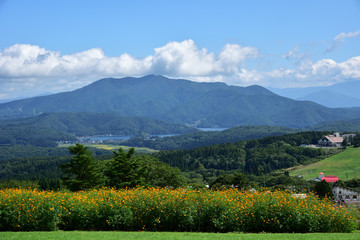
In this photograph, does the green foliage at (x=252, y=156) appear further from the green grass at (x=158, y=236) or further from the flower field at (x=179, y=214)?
the green grass at (x=158, y=236)

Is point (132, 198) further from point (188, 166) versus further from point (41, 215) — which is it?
point (188, 166)

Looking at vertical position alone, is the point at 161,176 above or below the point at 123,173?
below

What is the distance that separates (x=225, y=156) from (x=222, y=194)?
14213 centimetres

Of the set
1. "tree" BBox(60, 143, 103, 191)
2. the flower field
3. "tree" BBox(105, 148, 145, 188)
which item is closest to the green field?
"tree" BBox(105, 148, 145, 188)

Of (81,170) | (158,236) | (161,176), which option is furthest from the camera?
(161,176)

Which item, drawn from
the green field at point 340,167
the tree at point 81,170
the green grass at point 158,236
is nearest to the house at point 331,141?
the green field at point 340,167

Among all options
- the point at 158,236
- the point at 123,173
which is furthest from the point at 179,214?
the point at 123,173

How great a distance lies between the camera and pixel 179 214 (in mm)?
13484

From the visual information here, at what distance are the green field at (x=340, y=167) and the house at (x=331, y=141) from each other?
34.1m

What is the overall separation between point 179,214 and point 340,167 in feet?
307

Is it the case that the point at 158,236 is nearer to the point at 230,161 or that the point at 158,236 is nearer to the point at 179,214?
the point at 179,214

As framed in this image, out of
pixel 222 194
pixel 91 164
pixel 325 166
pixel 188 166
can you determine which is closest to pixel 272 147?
pixel 188 166

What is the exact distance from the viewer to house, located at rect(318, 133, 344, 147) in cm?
14750

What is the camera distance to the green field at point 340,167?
86.5 metres
